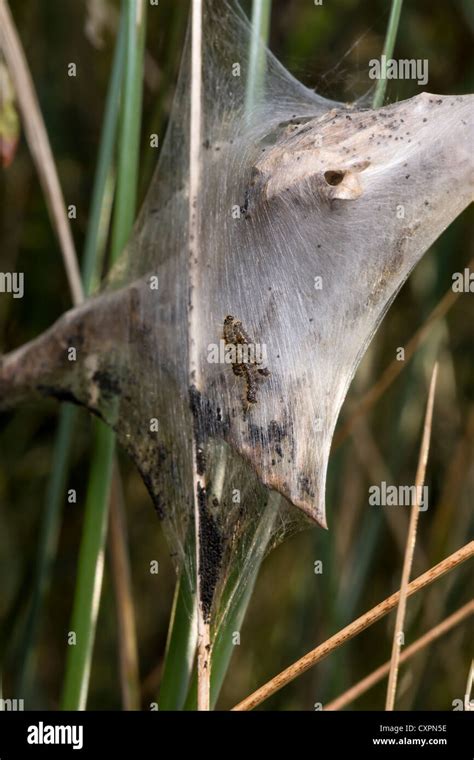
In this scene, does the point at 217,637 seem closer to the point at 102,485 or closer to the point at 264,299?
the point at 102,485

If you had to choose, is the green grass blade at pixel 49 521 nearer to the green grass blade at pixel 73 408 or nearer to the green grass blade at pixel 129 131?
the green grass blade at pixel 73 408

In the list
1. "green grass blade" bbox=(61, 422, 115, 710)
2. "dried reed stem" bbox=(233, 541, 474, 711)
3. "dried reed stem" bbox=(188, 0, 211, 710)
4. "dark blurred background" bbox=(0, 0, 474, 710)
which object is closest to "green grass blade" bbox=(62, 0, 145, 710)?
"green grass blade" bbox=(61, 422, 115, 710)

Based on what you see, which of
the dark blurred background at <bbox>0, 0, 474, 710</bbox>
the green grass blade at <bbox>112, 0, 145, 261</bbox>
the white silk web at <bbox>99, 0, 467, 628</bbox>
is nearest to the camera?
the white silk web at <bbox>99, 0, 467, 628</bbox>

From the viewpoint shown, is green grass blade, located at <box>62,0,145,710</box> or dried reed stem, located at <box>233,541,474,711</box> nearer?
dried reed stem, located at <box>233,541,474,711</box>

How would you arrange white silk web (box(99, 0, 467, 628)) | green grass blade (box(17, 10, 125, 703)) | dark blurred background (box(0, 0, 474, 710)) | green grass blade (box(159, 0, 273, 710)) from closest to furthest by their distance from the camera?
1. white silk web (box(99, 0, 467, 628))
2. green grass blade (box(159, 0, 273, 710))
3. green grass blade (box(17, 10, 125, 703))
4. dark blurred background (box(0, 0, 474, 710))

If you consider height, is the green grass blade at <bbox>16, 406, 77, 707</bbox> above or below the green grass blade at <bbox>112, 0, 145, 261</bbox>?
below

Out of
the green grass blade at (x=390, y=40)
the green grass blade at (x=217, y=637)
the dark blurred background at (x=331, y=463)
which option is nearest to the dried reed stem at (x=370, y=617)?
the green grass blade at (x=217, y=637)

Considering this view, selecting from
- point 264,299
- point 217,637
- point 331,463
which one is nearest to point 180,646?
point 217,637

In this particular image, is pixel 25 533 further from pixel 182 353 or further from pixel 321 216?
pixel 321 216

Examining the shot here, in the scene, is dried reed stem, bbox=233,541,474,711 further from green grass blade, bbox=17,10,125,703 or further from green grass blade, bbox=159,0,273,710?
green grass blade, bbox=17,10,125,703

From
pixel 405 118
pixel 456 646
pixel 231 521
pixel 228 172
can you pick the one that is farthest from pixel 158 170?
pixel 456 646
